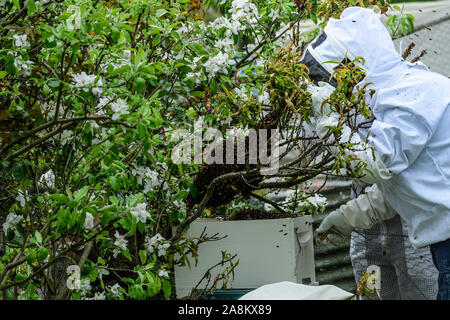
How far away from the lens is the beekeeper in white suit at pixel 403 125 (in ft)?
8.11

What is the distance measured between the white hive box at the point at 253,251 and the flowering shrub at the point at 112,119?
0.10 metres

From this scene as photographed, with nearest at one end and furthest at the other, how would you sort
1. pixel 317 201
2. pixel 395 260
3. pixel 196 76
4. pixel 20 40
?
1. pixel 20 40
2. pixel 196 76
3. pixel 317 201
4. pixel 395 260

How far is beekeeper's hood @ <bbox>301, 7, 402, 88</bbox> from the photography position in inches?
103

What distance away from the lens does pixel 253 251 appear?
2.65 meters

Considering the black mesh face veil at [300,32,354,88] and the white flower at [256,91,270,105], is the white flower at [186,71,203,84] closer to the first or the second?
the white flower at [256,91,270,105]

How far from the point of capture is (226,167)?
2453mm

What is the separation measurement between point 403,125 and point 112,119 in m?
1.35

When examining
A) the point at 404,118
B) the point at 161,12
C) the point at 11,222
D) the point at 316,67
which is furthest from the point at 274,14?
the point at 11,222

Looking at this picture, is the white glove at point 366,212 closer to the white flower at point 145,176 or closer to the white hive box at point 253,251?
the white hive box at point 253,251

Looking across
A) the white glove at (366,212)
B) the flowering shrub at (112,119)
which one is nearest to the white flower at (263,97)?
the flowering shrub at (112,119)

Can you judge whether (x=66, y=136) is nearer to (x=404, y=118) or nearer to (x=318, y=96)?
(x=318, y=96)

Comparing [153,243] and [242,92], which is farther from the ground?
[242,92]
